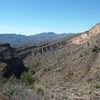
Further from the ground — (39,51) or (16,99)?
(16,99)

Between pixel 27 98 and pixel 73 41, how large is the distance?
8951 cm

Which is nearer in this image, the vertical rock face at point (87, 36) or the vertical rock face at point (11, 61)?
the vertical rock face at point (11, 61)

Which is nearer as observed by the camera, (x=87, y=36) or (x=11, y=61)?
(x=11, y=61)

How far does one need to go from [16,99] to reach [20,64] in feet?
176

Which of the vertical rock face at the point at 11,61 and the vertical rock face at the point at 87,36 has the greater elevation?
the vertical rock face at the point at 87,36

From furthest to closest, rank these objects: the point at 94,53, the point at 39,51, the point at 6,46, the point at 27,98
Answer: the point at 39,51
the point at 6,46
the point at 94,53
the point at 27,98

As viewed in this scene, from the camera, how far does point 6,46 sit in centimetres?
7031

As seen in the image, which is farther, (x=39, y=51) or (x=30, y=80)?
Answer: (x=39, y=51)

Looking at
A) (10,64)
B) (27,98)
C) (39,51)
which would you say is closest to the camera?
(27,98)

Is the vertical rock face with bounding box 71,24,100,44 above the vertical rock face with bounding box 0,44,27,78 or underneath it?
above

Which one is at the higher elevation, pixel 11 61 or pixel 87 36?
pixel 87 36

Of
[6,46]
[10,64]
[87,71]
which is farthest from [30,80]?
[6,46]

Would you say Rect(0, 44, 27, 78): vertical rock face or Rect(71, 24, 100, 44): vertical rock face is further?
Rect(71, 24, 100, 44): vertical rock face

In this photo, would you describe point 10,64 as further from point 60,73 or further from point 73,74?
point 73,74
